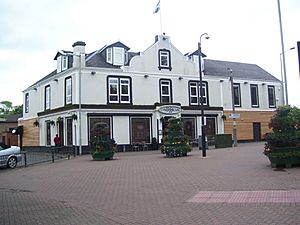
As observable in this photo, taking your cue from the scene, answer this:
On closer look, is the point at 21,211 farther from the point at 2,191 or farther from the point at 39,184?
the point at 39,184

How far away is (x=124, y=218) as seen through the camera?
326 inches

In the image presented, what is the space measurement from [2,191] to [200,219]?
26.7 ft

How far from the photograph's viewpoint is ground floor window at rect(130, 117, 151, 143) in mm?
35156

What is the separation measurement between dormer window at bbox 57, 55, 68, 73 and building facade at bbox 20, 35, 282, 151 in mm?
73

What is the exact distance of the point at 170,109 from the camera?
117 feet

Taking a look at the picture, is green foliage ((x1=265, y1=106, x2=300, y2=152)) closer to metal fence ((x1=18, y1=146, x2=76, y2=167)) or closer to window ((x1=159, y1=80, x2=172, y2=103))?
metal fence ((x1=18, y1=146, x2=76, y2=167))

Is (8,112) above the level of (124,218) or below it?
above

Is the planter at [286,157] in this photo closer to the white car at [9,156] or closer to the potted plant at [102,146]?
the potted plant at [102,146]

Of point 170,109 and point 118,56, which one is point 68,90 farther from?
point 170,109

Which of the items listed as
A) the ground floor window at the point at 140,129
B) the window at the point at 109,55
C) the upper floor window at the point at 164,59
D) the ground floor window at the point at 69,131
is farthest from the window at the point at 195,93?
the ground floor window at the point at 69,131

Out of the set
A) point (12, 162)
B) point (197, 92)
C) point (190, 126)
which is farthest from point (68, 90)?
point (12, 162)

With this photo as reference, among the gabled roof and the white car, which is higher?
the gabled roof

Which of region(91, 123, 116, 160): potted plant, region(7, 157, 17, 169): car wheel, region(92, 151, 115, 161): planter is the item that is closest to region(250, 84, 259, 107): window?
region(91, 123, 116, 160): potted plant

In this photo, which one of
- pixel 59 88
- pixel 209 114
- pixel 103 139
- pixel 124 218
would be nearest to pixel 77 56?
pixel 59 88
